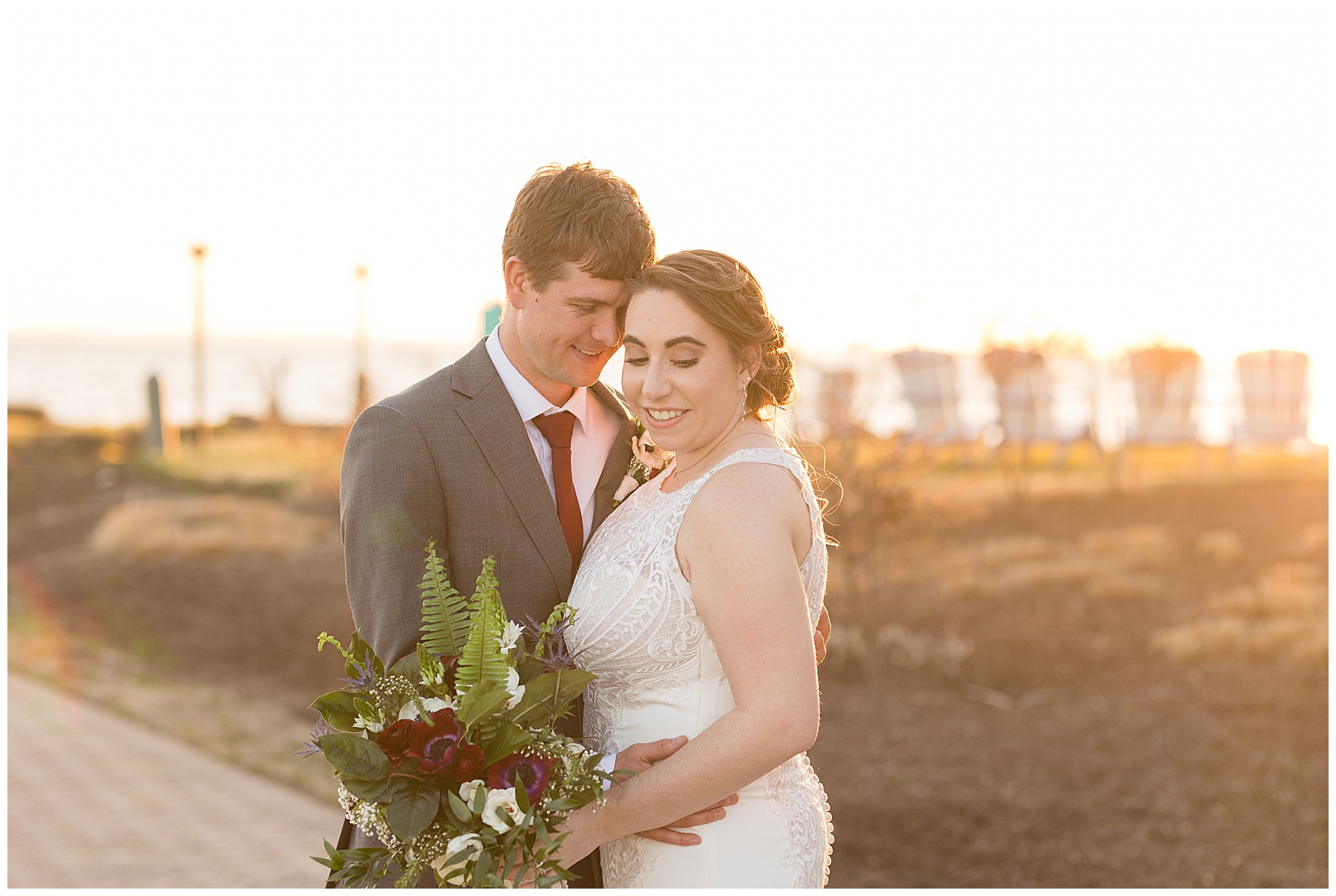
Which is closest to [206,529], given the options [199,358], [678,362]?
[199,358]

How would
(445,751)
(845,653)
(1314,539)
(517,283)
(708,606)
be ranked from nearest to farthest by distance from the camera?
(445,751)
(708,606)
(517,283)
(845,653)
(1314,539)

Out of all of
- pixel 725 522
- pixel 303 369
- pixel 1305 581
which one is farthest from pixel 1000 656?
pixel 303 369

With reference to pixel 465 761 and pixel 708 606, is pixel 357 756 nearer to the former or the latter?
pixel 465 761

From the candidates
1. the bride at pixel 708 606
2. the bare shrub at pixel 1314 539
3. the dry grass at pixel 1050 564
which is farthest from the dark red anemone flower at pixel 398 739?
the bare shrub at pixel 1314 539

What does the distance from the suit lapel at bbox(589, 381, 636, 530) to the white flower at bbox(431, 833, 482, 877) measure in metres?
1.06

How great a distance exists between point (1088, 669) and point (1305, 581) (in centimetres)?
255

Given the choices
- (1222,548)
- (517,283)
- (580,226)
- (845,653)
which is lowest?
(845,653)

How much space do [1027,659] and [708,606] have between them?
6863mm

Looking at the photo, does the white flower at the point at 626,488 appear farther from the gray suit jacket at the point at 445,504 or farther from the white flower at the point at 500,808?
the white flower at the point at 500,808

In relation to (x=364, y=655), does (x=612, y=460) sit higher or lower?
higher

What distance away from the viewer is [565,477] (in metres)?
3.11

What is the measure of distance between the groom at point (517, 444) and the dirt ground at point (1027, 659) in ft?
12.5

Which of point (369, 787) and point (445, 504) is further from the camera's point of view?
point (445, 504)

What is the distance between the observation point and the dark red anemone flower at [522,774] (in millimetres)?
2324
